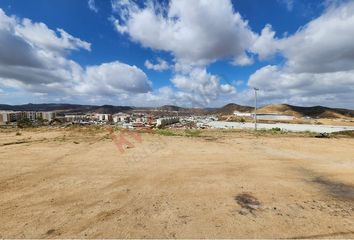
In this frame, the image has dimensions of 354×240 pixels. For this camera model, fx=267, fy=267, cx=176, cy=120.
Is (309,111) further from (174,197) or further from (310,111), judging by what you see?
(174,197)

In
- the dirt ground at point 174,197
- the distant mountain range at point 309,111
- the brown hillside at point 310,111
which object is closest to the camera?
the dirt ground at point 174,197

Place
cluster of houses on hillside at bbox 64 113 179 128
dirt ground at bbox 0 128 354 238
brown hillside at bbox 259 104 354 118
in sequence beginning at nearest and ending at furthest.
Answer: dirt ground at bbox 0 128 354 238
cluster of houses on hillside at bbox 64 113 179 128
brown hillside at bbox 259 104 354 118

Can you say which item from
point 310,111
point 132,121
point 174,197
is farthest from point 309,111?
point 174,197

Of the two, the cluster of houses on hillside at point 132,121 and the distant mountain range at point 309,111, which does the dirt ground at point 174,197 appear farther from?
the distant mountain range at point 309,111

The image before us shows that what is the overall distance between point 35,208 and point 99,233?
2657mm

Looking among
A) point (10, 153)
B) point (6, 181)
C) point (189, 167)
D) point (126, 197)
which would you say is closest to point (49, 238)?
point (126, 197)

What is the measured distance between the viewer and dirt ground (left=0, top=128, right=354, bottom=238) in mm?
6258

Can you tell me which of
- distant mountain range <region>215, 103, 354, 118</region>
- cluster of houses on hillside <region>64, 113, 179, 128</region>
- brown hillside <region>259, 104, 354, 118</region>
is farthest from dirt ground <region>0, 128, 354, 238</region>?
brown hillside <region>259, 104, 354, 118</region>

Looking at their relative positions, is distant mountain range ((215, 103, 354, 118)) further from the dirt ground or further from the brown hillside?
the dirt ground

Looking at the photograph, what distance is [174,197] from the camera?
8.53m

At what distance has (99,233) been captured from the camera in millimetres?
6012

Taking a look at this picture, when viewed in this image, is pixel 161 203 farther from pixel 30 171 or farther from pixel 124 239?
pixel 30 171

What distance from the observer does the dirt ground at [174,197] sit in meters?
6.26

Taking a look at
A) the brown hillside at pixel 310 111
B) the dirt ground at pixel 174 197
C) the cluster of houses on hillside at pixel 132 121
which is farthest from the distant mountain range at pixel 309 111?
the dirt ground at pixel 174 197
